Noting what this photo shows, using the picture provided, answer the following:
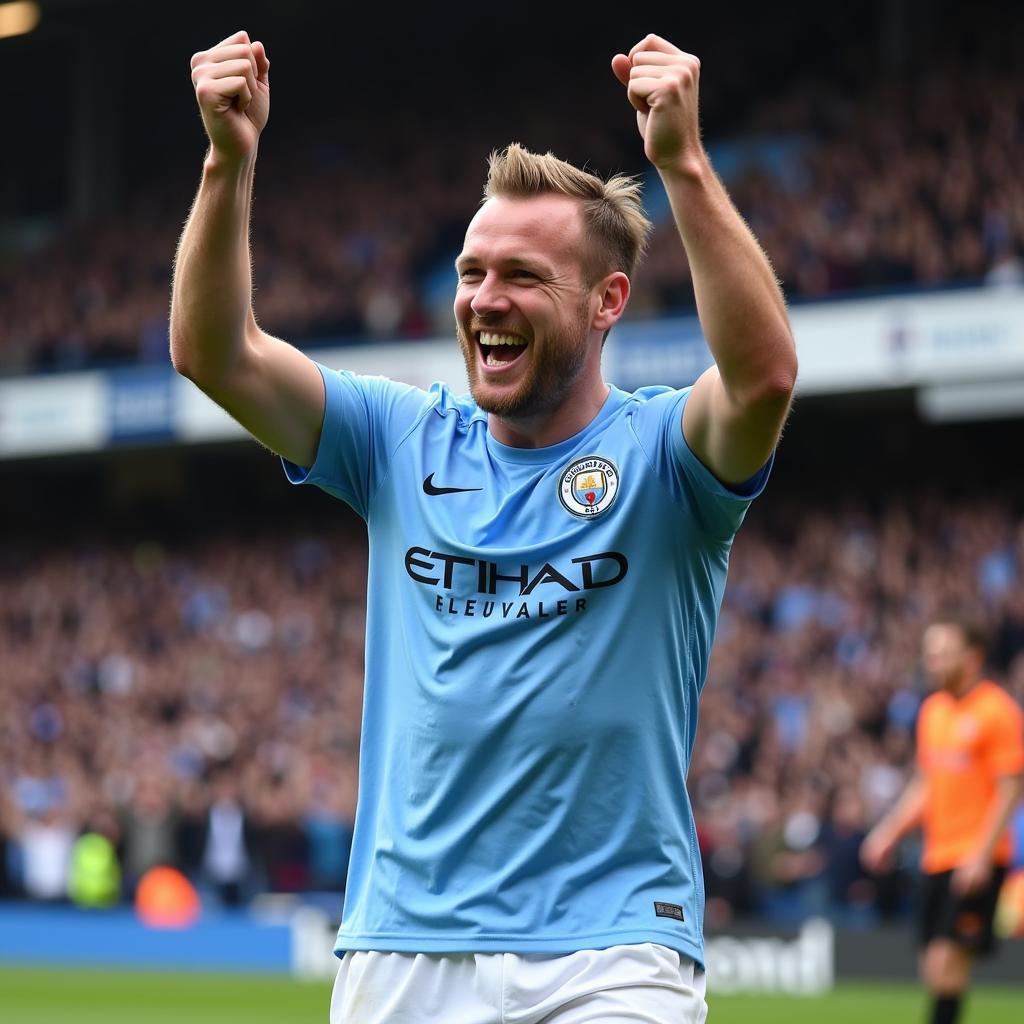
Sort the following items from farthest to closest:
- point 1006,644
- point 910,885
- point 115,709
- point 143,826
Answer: point 115,709 → point 143,826 → point 1006,644 → point 910,885

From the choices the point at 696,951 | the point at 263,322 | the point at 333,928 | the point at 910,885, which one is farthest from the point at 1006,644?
the point at 696,951

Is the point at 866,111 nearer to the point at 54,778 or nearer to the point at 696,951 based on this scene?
the point at 54,778

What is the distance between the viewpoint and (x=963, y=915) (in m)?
9.12

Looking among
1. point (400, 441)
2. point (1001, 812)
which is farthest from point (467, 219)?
point (400, 441)

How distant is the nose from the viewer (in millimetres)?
3406

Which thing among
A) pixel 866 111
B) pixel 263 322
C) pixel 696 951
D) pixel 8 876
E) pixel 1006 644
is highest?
pixel 866 111

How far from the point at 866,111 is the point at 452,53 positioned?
8.87 meters

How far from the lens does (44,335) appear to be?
26891mm

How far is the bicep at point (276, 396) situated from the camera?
3480mm

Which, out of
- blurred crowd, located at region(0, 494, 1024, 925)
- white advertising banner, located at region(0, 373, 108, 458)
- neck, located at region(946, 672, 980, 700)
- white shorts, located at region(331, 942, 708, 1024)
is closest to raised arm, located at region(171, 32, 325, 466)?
white shorts, located at region(331, 942, 708, 1024)

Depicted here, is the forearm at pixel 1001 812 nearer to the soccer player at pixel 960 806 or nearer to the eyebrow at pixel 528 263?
the soccer player at pixel 960 806

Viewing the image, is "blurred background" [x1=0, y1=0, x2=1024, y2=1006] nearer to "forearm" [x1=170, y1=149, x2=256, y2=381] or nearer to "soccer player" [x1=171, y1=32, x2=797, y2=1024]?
"soccer player" [x1=171, y1=32, x2=797, y2=1024]

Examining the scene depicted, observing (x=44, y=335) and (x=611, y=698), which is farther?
(x=44, y=335)

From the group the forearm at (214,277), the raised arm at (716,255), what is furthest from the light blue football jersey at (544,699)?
the forearm at (214,277)
